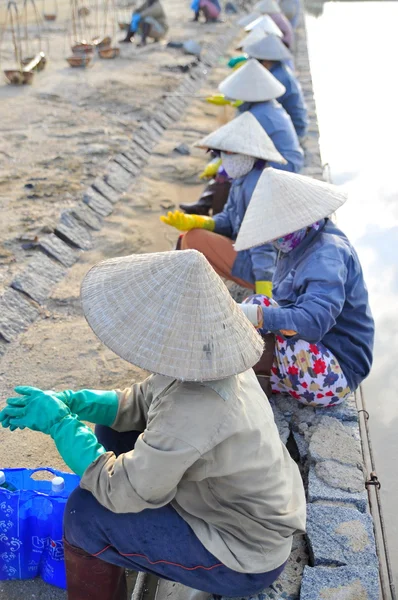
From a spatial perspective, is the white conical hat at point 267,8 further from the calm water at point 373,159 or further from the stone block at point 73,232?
the stone block at point 73,232

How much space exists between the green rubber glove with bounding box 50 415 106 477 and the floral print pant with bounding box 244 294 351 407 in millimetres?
1198

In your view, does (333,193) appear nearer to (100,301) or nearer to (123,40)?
(100,301)

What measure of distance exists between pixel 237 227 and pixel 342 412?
5.28ft

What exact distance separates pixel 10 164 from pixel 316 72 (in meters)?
8.53

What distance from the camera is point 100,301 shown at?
7.46 feet

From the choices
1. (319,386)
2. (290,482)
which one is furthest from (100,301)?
(319,386)

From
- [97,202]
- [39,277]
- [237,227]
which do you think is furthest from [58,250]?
[237,227]

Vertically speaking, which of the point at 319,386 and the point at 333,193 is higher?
the point at 333,193

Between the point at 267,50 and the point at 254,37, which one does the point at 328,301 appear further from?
the point at 254,37

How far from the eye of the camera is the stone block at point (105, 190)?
6656mm

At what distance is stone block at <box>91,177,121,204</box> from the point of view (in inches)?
262

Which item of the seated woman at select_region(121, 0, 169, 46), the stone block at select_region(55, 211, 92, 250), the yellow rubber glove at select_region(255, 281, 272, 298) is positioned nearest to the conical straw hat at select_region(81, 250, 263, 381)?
the yellow rubber glove at select_region(255, 281, 272, 298)

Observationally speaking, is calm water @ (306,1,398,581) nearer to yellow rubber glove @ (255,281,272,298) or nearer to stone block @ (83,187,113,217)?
yellow rubber glove @ (255,281,272,298)

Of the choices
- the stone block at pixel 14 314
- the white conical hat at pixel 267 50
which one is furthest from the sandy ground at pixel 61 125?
the white conical hat at pixel 267 50
